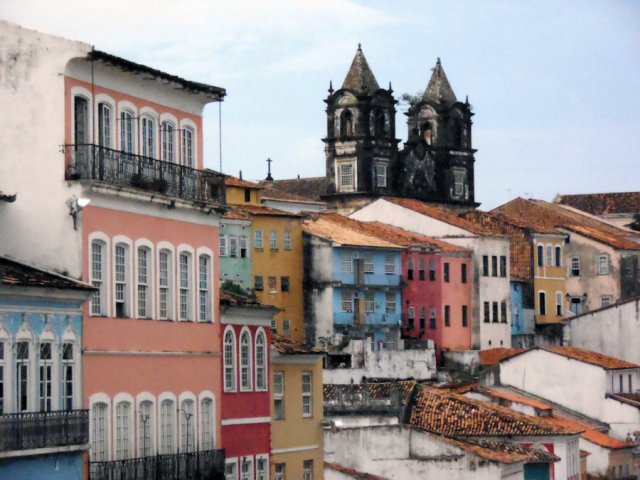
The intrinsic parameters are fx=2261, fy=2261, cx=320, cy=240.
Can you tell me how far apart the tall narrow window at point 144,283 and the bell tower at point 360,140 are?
10024 centimetres

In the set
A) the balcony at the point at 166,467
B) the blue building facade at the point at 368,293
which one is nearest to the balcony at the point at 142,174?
the balcony at the point at 166,467

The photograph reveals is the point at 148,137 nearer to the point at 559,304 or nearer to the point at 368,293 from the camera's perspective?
the point at 368,293

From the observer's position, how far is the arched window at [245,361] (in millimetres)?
58094

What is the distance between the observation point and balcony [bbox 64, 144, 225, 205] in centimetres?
5012

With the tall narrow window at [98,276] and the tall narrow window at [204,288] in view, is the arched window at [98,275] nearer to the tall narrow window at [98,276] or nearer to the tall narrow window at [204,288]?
the tall narrow window at [98,276]

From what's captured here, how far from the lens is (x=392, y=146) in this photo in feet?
513

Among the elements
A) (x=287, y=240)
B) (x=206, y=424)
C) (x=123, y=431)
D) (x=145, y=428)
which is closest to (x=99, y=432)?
(x=123, y=431)

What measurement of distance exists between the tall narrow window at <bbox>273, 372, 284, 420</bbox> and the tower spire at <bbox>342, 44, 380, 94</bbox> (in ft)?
311

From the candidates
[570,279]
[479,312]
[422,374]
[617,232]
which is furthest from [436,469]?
[617,232]

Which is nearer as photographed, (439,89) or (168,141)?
(168,141)

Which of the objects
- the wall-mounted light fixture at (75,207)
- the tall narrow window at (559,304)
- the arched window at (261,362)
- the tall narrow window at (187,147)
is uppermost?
the tall narrow window at (187,147)

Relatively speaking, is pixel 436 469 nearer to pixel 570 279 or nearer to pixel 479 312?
pixel 479 312

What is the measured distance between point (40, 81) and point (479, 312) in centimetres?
8021

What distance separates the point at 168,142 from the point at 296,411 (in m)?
10.7
